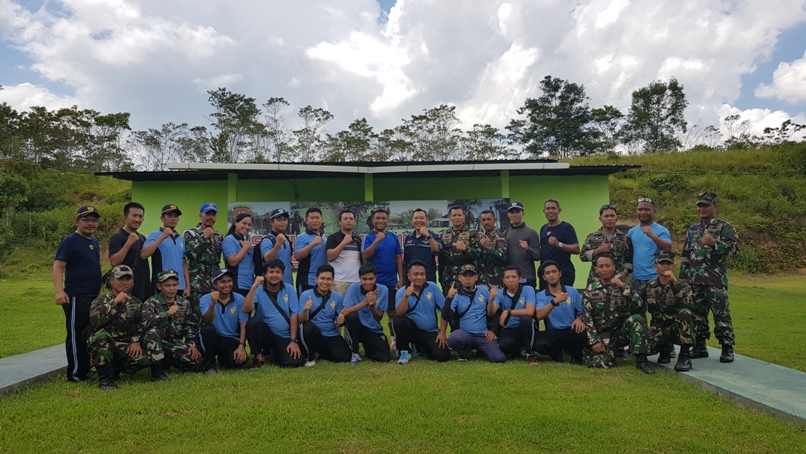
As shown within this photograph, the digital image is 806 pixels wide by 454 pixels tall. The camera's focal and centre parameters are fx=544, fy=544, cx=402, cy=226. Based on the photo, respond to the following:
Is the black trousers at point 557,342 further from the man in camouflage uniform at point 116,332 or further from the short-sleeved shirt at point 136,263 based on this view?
the short-sleeved shirt at point 136,263

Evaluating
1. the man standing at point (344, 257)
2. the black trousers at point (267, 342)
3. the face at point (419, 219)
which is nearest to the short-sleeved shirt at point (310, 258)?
the man standing at point (344, 257)

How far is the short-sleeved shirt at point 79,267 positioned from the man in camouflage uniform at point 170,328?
0.48 metres

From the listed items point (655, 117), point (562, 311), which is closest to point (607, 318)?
point (562, 311)

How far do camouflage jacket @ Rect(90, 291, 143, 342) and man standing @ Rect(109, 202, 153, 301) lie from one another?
374 mm

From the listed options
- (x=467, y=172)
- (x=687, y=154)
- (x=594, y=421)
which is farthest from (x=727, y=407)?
(x=687, y=154)

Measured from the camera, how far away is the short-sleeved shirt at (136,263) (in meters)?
4.98

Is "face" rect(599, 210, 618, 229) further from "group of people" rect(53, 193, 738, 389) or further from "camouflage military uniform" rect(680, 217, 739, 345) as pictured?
"camouflage military uniform" rect(680, 217, 739, 345)

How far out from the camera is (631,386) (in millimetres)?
4398

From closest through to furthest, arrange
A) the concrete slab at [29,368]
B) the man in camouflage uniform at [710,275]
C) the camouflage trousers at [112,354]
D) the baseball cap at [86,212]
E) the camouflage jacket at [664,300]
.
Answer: the concrete slab at [29,368] → the camouflage trousers at [112,354] → the baseball cap at [86,212] → the camouflage jacket at [664,300] → the man in camouflage uniform at [710,275]

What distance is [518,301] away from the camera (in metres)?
5.69

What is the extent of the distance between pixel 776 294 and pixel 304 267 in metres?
12.1

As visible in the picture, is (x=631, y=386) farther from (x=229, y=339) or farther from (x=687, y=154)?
(x=687, y=154)

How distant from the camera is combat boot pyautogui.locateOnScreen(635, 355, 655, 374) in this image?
194 inches

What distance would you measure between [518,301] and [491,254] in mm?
628
